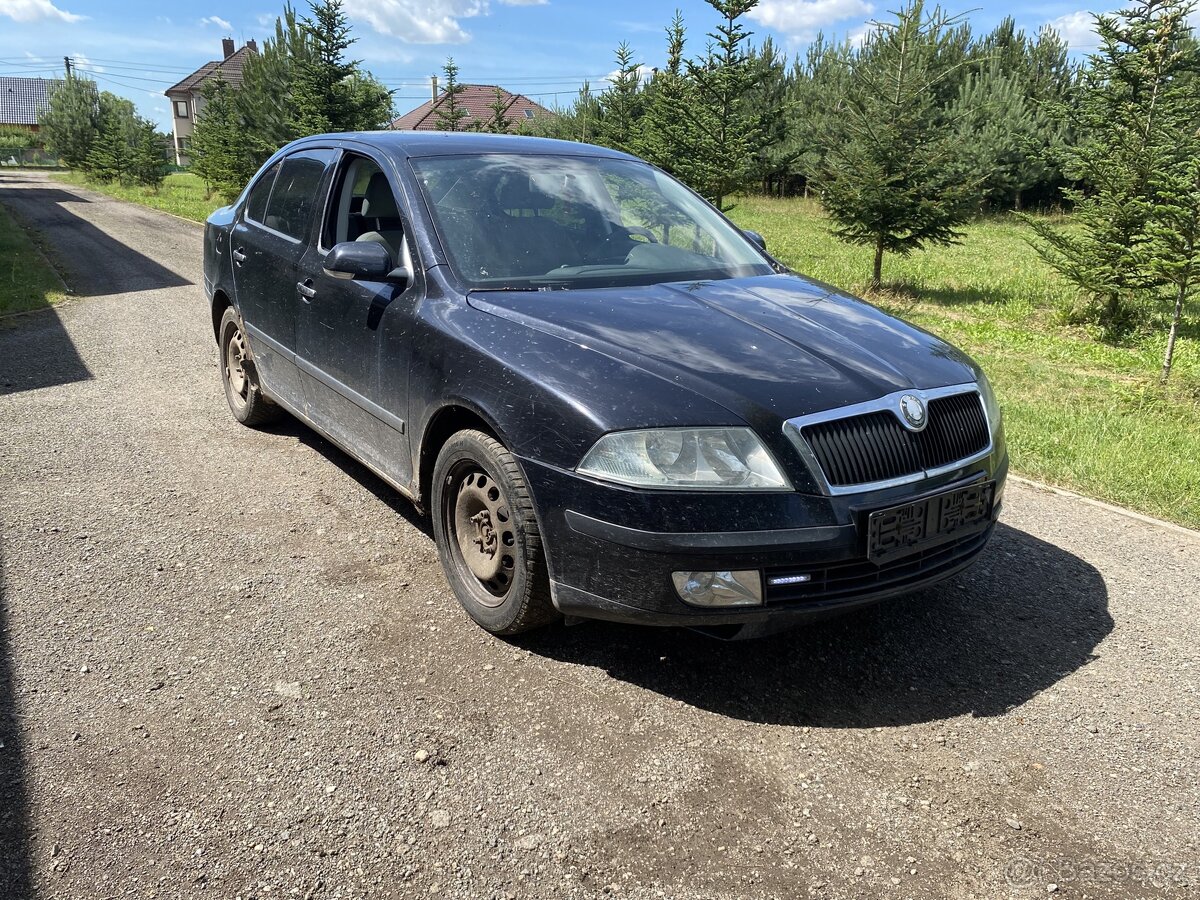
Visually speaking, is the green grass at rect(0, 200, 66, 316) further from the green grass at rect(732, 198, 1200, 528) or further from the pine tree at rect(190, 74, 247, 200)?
the pine tree at rect(190, 74, 247, 200)

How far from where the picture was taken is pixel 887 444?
2812 mm

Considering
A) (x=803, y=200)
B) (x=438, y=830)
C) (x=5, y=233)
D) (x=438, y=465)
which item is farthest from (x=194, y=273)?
(x=803, y=200)

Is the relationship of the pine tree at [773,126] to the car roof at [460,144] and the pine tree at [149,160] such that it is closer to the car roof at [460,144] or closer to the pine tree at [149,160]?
the pine tree at [149,160]

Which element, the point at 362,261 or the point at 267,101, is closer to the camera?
the point at 362,261

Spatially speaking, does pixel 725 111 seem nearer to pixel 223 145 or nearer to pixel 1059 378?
pixel 1059 378

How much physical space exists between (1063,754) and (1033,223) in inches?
409

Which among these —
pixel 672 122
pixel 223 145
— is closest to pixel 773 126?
pixel 672 122

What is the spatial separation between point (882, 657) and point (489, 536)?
1535 mm

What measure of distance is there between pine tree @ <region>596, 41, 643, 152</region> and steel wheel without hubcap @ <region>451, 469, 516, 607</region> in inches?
1101

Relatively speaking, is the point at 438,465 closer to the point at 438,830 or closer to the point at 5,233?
the point at 438,830

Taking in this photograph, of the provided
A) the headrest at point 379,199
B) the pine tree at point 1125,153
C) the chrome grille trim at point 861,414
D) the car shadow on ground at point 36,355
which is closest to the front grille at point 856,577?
the chrome grille trim at point 861,414

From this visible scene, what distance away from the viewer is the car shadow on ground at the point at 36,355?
22.8 ft

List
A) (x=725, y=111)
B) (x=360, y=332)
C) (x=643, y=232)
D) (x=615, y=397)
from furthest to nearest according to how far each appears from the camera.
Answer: (x=725, y=111)
(x=643, y=232)
(x=360, y=332)
(x=615, y=397)

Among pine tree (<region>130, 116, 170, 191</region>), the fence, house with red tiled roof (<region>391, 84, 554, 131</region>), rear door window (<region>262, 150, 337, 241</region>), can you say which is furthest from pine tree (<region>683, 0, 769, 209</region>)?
the fence
